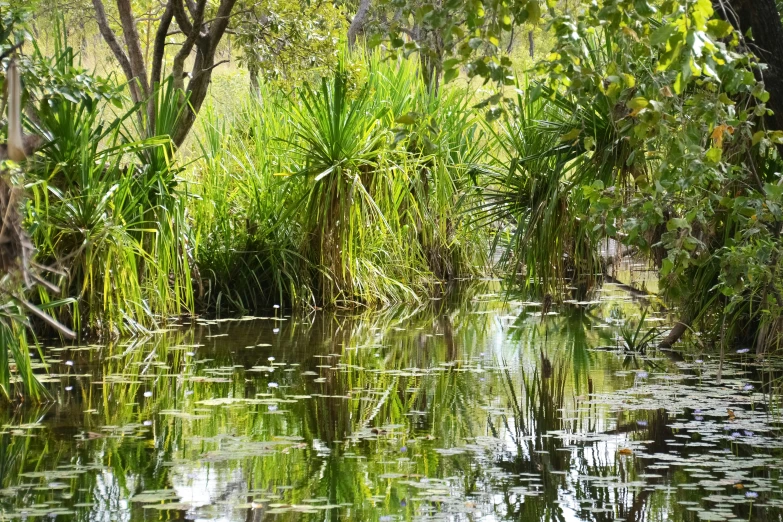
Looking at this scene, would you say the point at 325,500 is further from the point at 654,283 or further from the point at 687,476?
the point at 654,283

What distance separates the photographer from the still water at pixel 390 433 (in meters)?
3.72

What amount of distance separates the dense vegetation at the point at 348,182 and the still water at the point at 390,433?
51cm

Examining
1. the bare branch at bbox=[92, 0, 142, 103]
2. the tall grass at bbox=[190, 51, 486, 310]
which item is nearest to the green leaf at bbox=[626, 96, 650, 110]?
the tall grass at bbox=[190, 51, 486, 310]

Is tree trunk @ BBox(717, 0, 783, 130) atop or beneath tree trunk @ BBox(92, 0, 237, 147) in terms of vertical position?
beneath

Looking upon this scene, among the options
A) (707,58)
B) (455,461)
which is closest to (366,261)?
(455,461)

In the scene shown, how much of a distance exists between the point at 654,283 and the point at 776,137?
23.5 feet

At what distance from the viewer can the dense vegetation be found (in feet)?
15.9

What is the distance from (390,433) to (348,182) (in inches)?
172

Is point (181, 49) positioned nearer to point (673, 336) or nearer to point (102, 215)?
point (102, 215)

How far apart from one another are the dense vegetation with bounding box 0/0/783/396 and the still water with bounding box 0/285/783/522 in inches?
20.2

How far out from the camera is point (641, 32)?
3844 millimetres

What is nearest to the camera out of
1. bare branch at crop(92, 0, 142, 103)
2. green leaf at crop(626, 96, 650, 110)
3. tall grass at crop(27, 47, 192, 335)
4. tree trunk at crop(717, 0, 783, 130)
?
green leaf at crop(626, 96, 650, 110)

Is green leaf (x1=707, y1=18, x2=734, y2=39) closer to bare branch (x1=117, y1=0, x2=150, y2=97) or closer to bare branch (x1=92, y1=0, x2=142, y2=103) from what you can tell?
bare branch (x1=117, y1=0, x2=150, y2=97)

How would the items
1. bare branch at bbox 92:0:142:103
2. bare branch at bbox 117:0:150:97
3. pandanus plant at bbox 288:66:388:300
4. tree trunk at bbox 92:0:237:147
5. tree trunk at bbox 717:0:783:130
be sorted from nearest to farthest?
tree trunk at bbox 717:0:783:130, tree trunk at bbox 92:0:237:147, bare branch at bbox 117:0:150:97, bare branch at bbox 92:0:142:103, pandanus plant at bbox 288:66:388:300
